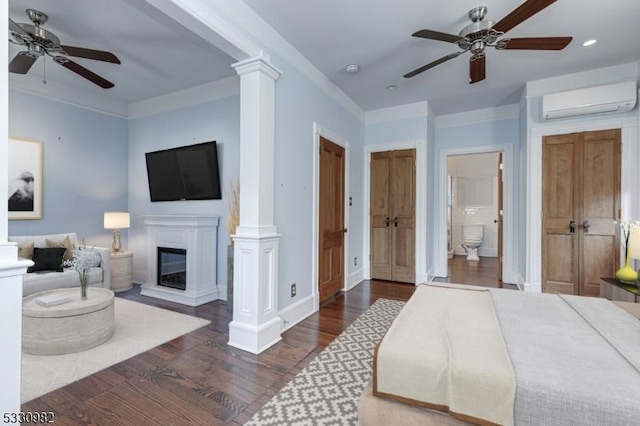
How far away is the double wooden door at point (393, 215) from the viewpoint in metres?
4.66

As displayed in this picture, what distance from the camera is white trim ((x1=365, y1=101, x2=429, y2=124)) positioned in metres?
4.50

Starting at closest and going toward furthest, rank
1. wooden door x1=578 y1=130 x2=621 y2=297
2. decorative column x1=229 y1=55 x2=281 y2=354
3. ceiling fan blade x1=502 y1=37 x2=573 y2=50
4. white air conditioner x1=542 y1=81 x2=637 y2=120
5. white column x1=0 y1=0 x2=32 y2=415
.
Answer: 1. white column x1=0 y1=0 x2=32 y2=415
2. ceiling fan blade x1=502 y1=37 x2=573 y2=50
3. decorative column x1=229 y1=55 x2=281 y2=354
4. white air conditioner x1=542 y1=81 x2=637 y2=120
5. wooden door x1=578 y1=130 x2=621 y2=297

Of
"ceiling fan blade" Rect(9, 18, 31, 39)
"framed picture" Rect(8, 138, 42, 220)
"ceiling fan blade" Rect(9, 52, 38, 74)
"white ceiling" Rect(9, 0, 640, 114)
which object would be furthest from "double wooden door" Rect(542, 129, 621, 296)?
"framed picture" Rect(8, 138, 42, 220)

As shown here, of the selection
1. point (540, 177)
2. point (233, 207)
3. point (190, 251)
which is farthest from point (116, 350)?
point (540, 177)

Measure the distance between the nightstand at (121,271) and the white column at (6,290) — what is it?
3464 mm

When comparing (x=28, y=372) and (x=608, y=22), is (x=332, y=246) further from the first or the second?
(x=608, y=22)

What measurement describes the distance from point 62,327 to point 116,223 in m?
2.33

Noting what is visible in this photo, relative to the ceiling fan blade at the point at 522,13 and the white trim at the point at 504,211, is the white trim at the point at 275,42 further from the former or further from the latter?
the white trim at the point at 504,211

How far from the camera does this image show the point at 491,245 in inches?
297

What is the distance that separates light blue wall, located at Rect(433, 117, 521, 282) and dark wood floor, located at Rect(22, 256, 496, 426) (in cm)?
326

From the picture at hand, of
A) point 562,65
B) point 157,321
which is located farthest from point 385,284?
point 562,65

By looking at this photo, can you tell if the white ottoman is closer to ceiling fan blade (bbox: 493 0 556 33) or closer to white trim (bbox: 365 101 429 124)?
ceiling fan blade (bbox: 493 0 556 33)

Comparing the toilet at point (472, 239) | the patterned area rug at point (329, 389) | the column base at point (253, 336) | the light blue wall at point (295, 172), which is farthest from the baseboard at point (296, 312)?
the toilet at point (472, 239)

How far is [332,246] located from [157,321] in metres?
2.14
